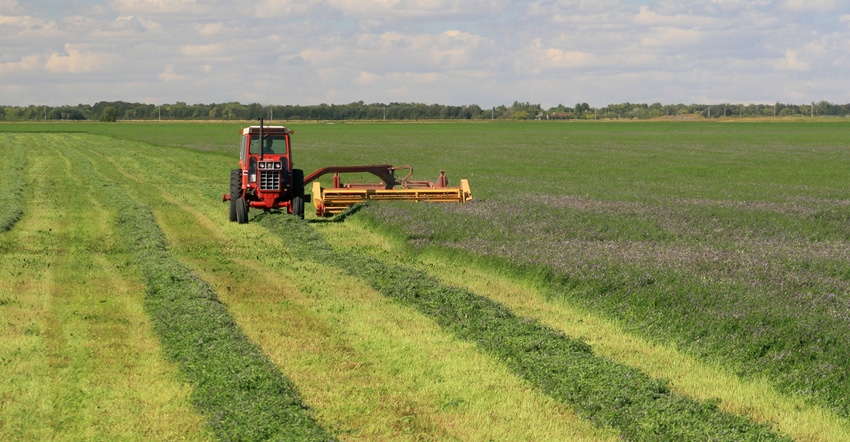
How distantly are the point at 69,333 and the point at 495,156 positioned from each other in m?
45.4

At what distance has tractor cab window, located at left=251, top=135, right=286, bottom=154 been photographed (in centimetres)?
2386

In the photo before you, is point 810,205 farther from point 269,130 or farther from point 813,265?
point 269,130

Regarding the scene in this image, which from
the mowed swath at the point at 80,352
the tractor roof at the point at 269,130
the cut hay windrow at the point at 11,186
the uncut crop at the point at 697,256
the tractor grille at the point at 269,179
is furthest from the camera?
the tractor roof at the point at 269,130

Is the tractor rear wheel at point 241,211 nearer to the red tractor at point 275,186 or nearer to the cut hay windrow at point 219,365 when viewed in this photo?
the red tractor at point 275,186

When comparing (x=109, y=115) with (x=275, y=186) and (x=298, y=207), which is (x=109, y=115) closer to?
(x=275, y=186)

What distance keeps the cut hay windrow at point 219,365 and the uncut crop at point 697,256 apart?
15.3ft

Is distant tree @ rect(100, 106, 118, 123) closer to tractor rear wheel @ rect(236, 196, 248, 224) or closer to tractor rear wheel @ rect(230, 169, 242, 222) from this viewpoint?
tractor rear wheel @ rect(230, 169, 242, 222)

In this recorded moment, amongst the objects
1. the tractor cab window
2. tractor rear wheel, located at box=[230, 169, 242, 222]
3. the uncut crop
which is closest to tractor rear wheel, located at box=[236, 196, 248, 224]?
tractor rear wheel, located at box=[230, 169, 242, 222]

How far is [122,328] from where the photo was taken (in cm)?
1177

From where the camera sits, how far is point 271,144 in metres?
24.0

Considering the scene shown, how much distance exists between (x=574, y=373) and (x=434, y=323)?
297 cm

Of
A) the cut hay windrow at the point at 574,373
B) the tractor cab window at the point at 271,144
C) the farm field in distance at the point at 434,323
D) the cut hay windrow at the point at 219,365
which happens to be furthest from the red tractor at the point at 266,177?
the cut hay windrow at the point at 574,373

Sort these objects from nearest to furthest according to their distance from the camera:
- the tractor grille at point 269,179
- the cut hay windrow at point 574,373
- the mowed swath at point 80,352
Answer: the cut hay windrow at point 574,373, the mowed swath at point 80,352, the tractor grille at point 269,179

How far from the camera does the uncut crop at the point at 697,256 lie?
1054 cm
